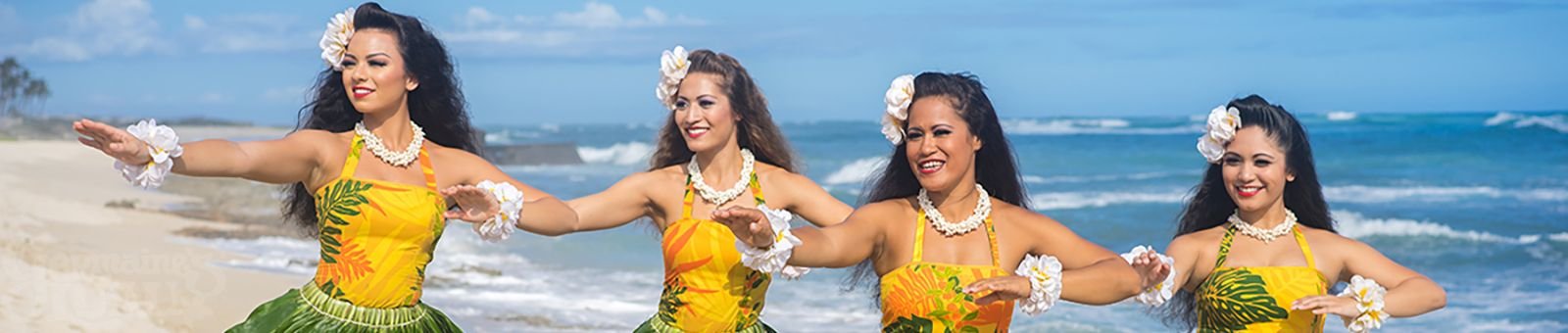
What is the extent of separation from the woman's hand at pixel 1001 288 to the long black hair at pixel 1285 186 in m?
1.00

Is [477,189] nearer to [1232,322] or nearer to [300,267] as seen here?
[1232,322]

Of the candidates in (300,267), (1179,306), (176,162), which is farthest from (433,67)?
(300,267)

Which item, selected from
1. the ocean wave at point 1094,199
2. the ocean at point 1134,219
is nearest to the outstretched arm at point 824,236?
the ocean at point 1134,219

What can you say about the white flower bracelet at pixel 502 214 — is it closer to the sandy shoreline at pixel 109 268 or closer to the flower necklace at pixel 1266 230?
the flower necklace at pixel 1266 230

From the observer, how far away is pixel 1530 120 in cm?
2505

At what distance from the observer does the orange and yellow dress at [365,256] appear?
4887 mm

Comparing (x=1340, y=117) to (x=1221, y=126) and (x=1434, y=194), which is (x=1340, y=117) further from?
(x=1221, y=126)

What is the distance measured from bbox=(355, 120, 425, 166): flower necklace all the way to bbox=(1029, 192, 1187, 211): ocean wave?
41.9 ft

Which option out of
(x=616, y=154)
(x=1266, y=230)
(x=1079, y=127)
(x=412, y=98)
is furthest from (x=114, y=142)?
(x=616, y=154)

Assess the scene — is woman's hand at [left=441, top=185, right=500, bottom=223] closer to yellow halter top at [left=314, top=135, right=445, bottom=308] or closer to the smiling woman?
the smiling woman

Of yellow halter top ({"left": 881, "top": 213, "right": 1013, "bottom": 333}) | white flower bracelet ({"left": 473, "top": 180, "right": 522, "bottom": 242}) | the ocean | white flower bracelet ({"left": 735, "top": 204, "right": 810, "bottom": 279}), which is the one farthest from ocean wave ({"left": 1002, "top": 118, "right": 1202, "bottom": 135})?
white flower bracelet ({"left": 735, "top": 204, "right": 810, "bottom": 279})

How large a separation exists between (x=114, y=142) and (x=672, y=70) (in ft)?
4.95

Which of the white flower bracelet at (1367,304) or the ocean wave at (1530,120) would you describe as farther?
the ocean wave at (1530,120)

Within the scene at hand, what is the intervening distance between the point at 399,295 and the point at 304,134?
1.65ft
